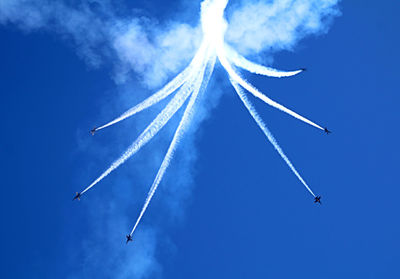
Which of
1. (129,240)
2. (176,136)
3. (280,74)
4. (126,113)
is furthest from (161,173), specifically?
(280,74)

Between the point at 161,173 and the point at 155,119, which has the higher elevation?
the point at 155,119

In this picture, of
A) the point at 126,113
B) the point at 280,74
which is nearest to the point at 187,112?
the point at 126,113

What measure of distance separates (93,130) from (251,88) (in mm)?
21094

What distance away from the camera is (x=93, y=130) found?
60.4 meters

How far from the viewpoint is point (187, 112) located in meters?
53.6

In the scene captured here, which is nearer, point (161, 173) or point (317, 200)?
point (161, 173)

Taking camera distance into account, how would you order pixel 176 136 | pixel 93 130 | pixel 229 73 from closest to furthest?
pixel 176 136, pixel 229 73, pixel 93 130

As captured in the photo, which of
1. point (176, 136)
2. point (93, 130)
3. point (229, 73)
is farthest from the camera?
point (93, 130)

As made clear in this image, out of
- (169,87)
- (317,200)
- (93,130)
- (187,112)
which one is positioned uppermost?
(93,130)

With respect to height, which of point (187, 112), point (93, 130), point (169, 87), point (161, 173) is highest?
point (93, 130)

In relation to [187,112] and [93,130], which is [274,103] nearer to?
[187,112]

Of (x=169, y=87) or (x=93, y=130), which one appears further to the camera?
(x=93, y=130)

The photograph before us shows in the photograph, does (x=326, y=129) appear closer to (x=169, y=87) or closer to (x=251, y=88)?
(x=251, y=88)

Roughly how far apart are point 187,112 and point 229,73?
740 centimetres
